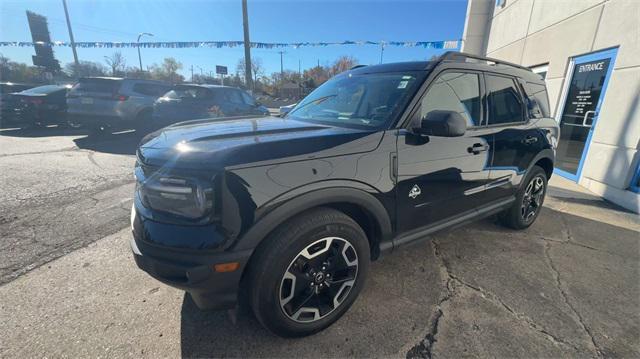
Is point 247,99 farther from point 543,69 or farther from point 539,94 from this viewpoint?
point 543,69

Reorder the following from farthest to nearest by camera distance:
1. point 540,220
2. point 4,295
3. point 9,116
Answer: point 9,116, point 540,220, point 4,295

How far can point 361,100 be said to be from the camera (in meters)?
2.58

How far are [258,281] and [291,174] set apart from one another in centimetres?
64

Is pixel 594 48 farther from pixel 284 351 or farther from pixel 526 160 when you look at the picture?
pixel 284 351

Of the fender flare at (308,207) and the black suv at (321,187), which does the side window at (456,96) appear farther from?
the fender flare at (308,207)

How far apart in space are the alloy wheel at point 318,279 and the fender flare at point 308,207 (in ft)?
0.86

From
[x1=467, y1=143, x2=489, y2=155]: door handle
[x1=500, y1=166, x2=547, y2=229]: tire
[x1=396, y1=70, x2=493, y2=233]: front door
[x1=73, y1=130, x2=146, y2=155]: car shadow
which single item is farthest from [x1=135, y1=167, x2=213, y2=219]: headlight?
[x1=73, y1=130, x2=146, y2=155]: car shadow

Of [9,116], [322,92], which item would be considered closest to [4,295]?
[322,92]

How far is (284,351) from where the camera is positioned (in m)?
1.85

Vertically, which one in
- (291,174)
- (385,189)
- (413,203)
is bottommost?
(413,203)

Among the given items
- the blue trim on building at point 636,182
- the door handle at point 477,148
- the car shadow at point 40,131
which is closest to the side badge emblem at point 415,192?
the door handle at point 477,148

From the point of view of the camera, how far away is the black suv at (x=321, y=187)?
→ 1.56 m

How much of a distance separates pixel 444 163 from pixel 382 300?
1.21 metres

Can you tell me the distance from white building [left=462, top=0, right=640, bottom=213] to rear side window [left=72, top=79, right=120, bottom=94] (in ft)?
36.2
